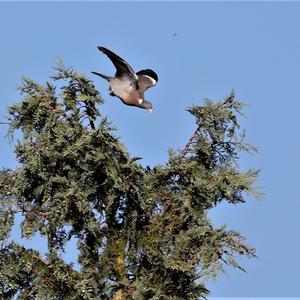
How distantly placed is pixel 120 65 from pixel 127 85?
592 mm

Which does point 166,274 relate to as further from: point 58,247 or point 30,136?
point 30,136

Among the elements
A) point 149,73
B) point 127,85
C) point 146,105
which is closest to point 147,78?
point 149,73

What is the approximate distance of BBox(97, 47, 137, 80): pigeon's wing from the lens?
55.2 feet

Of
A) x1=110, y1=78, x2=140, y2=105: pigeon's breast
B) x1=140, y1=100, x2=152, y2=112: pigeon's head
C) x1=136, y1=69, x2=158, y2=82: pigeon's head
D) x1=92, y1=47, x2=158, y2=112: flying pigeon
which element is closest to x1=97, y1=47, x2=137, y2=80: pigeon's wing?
x1=92, y1=47, x2=158, y2=112: flying pigeon

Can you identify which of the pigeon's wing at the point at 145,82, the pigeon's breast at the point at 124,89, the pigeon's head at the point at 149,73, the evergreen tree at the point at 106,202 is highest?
the pigeon's head at the point at 149,73

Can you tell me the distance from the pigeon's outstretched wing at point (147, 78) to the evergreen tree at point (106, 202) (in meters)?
1.67

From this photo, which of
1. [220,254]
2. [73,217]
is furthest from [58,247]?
[220,254]

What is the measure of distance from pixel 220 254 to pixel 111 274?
2.06m

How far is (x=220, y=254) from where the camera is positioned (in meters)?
15.8

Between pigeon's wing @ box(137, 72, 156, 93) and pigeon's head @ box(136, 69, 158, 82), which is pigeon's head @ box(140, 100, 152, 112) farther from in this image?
pigeon's head @ box(136, 69, 158, 82)

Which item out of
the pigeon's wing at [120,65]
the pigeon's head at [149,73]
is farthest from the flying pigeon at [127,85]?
the pigeon's head at [149,73]

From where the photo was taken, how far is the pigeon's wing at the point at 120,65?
55.2 ft

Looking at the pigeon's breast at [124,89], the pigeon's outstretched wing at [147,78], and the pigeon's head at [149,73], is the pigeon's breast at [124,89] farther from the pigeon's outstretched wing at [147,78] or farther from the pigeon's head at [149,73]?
the pigeon's head at [149,73]

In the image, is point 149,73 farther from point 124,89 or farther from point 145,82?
point 124,89
